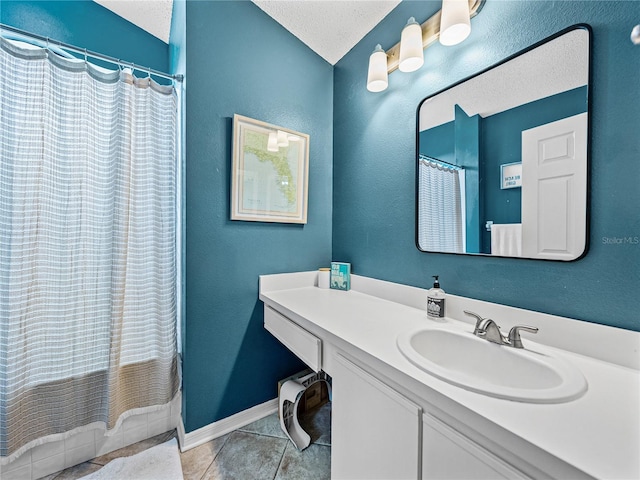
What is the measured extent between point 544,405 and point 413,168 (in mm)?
1044

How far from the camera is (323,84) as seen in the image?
69.6 inches

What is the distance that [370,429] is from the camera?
77 centimetres

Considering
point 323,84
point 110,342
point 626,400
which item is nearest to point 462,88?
point 323,84

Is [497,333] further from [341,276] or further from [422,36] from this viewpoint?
[422,36]

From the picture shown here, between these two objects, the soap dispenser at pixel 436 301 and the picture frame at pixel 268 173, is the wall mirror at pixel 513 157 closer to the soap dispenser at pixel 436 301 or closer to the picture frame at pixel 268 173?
the soap dispenser at pixel 436 301

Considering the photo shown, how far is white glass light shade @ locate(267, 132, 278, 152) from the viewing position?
1.50 m

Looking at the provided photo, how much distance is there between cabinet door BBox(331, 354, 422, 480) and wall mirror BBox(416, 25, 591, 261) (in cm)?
69

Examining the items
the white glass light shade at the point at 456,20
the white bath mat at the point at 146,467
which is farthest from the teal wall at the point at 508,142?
the white bath mat at the point at 146,467

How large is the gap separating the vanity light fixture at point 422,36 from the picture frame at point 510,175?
1.83 ft

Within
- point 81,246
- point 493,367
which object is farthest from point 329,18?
point 493,367

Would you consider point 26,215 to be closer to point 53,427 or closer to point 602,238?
point 53,427

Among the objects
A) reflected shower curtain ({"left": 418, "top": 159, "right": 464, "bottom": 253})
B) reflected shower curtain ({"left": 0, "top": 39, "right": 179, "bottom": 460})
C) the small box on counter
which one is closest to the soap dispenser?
reflected shower curtain ({"left": 418, "top": 159, "right": 464, "bottom": 253})

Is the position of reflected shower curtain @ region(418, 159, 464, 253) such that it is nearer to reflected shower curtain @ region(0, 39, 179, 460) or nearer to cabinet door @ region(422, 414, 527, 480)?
cabinet door @ region(422, 414, 527, 480)

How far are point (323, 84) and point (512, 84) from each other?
119 cm
